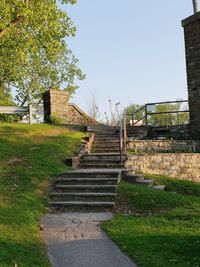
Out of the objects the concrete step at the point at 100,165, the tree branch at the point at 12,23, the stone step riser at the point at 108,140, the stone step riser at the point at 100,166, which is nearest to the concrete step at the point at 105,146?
the stone step riser at the point at 108,140

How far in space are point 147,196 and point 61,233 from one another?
3124mm

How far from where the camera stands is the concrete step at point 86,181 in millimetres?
11469

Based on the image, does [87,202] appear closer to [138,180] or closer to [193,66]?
[138,180]

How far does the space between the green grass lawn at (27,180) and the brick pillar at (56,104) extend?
2.37m

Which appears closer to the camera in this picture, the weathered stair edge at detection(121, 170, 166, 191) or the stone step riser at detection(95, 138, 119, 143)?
the weathered stair edge at detection(121, 170, 166, 191)

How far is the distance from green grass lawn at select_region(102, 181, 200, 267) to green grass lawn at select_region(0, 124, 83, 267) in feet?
4.89

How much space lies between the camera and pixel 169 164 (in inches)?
582

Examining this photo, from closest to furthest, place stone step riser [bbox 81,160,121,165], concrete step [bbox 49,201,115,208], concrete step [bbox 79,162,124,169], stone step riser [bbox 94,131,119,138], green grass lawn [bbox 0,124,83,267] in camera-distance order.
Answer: green grass lawn [bbox 0,124,83,267]
concrete step [bbox 49,201,115,208]
concrete step [bbox 79,162,124,169]
stone step riser [bbox 81,160,121,165]
stone step riser [bbox 94,131,119,138]

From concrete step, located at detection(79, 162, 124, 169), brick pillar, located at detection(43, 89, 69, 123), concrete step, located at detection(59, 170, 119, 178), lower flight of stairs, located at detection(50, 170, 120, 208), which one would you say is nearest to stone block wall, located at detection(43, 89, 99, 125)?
brick pillar, located at detection(43, 89, 69, 123)

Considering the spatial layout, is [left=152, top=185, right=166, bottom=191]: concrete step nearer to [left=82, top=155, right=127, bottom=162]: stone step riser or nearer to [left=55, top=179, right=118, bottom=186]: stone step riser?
[left=55, top=179, right=118, bottom=186]: stone step riser

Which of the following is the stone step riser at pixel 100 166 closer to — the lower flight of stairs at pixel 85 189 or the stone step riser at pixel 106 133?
the lower flight of stairs at pixel 85 189

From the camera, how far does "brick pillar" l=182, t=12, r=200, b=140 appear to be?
691 inches

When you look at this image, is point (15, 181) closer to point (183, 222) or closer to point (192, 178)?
point (183, 222)

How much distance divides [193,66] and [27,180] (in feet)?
31.5
